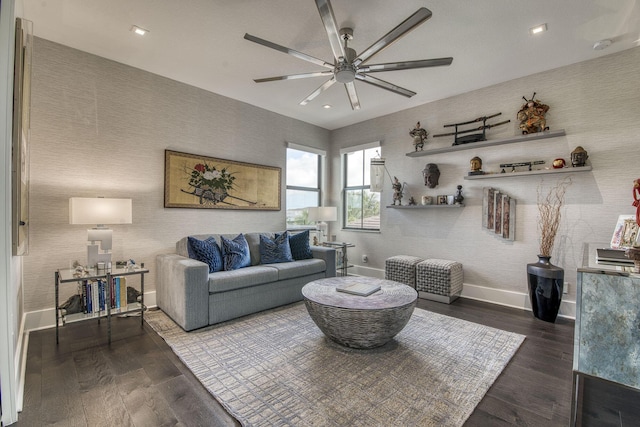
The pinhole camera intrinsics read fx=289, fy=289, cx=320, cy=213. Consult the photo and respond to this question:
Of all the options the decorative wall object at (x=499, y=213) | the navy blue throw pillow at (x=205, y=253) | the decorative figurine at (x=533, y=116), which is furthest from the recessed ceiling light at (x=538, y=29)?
the navy blue throw pillow at (x=205, y=253)

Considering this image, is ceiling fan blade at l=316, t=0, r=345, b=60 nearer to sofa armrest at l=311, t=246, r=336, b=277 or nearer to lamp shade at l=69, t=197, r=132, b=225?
lamp shade at l=69, t=197, r=132, b=225

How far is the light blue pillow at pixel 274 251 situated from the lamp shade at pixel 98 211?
5.18 feet

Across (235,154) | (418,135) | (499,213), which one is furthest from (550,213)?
(235,154)

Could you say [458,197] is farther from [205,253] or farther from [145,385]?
[145,385]

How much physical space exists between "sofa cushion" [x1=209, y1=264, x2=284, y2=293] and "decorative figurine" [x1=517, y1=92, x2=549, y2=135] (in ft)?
11.4

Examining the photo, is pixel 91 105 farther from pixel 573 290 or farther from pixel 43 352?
pixel 573 290

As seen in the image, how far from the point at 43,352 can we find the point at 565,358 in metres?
4.27

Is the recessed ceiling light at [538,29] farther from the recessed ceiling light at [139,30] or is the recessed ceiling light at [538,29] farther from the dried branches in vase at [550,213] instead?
the recessed ceiling light at [139,30]

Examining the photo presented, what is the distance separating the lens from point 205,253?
10.8ft

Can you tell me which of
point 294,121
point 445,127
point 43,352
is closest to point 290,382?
point 43,352

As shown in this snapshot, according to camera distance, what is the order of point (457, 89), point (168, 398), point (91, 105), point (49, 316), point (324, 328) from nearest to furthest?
point (168, 398)
point (324, 328)
point (49, 316)
point (91, 105)
point (457, 89)

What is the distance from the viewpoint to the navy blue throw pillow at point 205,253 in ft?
10.8

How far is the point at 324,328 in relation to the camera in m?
2.45

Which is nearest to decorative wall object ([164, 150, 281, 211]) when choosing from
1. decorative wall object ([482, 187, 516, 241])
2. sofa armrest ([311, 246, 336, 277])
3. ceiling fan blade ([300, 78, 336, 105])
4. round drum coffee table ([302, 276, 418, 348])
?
sofa armrest ([311, 246, 336, 277])
